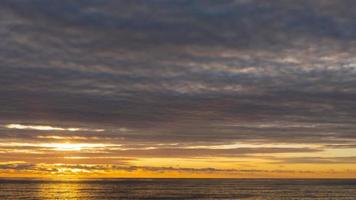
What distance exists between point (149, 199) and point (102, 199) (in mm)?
10546

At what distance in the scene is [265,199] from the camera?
106m

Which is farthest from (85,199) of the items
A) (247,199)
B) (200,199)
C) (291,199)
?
(291,199)

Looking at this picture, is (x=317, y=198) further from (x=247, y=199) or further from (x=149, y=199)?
(x=149, y=199)

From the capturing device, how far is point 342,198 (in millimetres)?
109188

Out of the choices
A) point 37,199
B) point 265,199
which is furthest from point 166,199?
point 37,199

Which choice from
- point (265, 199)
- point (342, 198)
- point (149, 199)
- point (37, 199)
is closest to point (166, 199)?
point (149, 199)

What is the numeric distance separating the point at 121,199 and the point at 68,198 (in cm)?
1209

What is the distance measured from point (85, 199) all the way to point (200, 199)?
2460 centimetres

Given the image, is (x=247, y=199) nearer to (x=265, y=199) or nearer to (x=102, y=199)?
(x=265, y=199)

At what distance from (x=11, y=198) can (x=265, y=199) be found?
53.2 meters

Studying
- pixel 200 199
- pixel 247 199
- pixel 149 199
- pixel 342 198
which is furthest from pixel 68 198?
pixel 342 198

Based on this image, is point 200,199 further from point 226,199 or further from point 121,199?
point 121,199

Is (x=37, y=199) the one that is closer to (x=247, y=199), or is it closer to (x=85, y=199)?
(x=85, y=199)

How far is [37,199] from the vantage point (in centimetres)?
10581
